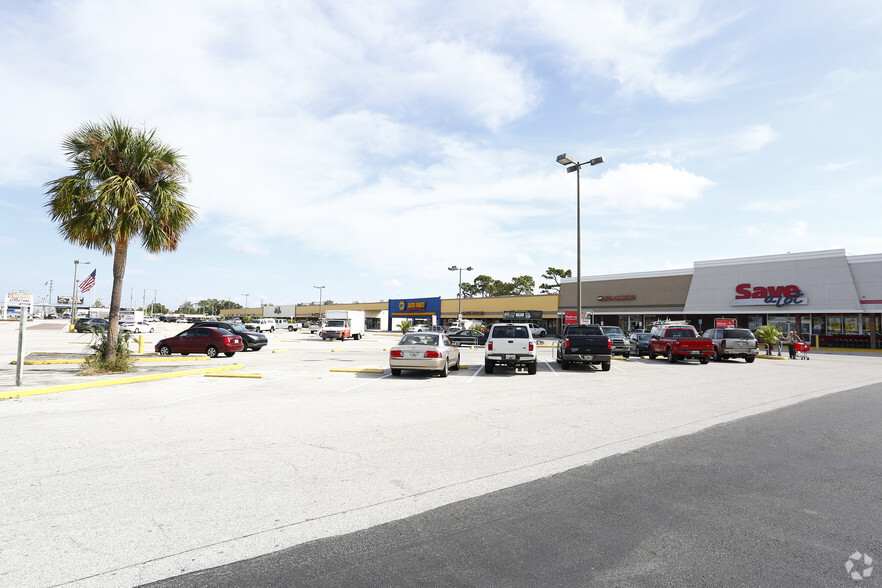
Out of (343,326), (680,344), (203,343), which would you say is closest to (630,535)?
(680,344)

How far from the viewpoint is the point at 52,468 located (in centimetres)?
558

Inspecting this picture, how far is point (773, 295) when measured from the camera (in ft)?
135

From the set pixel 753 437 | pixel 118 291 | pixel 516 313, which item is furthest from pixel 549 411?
pixel 516 313

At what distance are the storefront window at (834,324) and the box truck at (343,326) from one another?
132 feet

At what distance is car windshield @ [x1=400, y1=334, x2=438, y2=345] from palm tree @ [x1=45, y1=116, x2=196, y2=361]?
839cm

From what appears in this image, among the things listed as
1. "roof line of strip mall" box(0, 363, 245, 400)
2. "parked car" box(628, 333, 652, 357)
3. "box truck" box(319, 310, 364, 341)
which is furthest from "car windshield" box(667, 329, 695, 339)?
"box truck" box(319, 310, 364, 341)

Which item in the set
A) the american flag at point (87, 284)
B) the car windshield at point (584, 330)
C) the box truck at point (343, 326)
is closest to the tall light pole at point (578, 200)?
the car windshield at point (584, 330)

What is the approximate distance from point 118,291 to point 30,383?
12.8ft

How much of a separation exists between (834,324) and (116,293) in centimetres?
4847

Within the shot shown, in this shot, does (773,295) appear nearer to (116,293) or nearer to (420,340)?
(420,340)

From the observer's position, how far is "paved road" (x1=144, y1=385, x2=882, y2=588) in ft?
10.9

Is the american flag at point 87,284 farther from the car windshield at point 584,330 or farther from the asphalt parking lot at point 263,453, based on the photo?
the car windshield at point 584,330

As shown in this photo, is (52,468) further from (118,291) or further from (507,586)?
(118,291)

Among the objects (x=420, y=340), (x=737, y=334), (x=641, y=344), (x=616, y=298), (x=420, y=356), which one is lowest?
(x=641, y=344)
